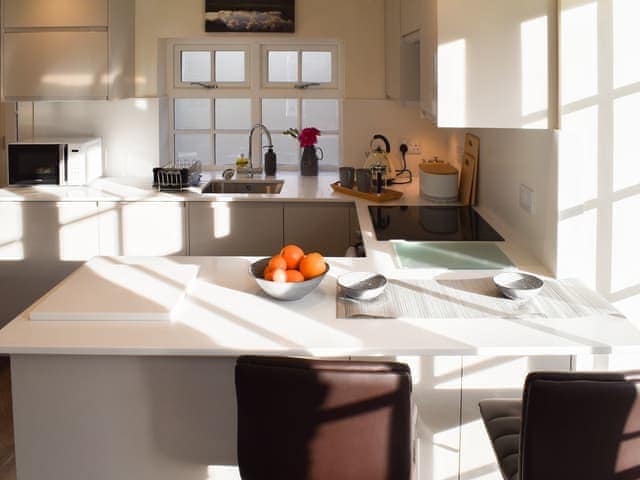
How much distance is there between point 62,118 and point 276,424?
394 centimetres

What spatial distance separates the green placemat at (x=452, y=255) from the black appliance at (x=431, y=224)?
Result: 0.11m

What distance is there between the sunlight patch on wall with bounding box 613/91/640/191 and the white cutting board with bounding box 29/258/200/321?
1482 mm

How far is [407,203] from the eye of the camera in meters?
4.47

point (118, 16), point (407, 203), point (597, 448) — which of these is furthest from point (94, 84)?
point (597, 448)

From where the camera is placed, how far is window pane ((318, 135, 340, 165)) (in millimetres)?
5762

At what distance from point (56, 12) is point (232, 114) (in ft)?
4.52

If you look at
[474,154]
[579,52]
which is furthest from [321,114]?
[579,52]

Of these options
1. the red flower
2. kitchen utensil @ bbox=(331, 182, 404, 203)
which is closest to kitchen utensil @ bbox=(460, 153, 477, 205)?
kitchen utensil @ bbox=(331, 182, 404, 203)

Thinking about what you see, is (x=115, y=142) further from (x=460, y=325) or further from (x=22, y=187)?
(x=460, y=325)

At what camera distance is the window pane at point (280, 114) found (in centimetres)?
566

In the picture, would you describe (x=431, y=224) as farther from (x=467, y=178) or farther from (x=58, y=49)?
(x=58, y=49)

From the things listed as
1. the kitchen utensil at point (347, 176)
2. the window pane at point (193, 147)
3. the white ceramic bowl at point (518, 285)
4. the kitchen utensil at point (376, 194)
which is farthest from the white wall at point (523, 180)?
the window pane at point (193, 147)

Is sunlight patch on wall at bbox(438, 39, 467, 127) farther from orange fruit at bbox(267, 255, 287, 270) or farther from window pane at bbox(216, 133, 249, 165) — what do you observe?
window pane at bbox(216, 133, 249, 165)

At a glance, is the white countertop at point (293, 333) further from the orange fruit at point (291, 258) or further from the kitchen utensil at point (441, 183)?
the kitchen utensil at point (441, 183)
